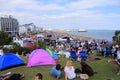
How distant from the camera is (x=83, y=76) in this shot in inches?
400

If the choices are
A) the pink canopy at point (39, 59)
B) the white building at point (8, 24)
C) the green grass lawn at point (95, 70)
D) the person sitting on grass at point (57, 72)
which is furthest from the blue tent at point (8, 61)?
the white building at point (8, 24)

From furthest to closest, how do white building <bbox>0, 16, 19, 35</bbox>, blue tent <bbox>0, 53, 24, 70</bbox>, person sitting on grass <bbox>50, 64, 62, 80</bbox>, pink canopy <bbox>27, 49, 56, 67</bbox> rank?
white building <bbox>0, 16, 19, 35</bbox>
pink canopy <bbox>27, 49, 56, 67</bbox>
blue tent <bbox>0, 53, 24, 70</bbox>
person sitting on grass <bbox>50, 64, 62, 80</bbox>

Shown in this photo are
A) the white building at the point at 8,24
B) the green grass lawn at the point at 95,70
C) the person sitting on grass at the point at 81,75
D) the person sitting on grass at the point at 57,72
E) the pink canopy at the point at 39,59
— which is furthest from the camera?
the white building at the point at 8,24

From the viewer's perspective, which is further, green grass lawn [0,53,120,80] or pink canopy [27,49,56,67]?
pink canopy [27,49,56,67]

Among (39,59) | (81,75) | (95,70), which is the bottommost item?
(95,70)

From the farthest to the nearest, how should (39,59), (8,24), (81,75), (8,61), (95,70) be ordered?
(8,24) → (39,59) → (8,61) → (95,70) → (81,75)

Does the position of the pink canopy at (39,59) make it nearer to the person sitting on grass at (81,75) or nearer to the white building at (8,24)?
the person sitting on grass at (81,75)

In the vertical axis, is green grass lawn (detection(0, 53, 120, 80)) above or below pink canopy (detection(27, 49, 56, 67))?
below

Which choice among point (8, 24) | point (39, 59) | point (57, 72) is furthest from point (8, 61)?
point (8, 24)

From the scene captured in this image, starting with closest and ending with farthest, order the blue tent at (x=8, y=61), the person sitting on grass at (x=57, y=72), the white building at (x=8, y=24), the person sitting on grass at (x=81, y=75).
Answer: the person sitting on grass at (x=81, y=75)
the person sitting on grass at (x=57, y=72)
the blue tent at (x=8, y=61)
the white building at (x=8, y=24)

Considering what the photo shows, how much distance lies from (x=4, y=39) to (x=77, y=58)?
30.8 metres

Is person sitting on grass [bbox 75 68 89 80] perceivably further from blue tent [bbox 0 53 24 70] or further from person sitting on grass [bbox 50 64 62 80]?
blue tent [bbox 0 53 24 70]

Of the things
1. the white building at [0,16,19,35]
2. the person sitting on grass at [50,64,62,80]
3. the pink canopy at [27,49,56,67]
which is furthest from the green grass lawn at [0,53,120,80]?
the white building at [0,16,19,35]

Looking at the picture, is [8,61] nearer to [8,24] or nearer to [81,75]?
[81,75]
